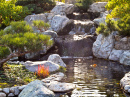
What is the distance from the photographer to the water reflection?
30.0ft

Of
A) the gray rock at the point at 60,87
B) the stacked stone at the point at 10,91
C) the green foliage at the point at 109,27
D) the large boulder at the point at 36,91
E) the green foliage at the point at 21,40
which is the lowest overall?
the gray rock at the point at 60,87

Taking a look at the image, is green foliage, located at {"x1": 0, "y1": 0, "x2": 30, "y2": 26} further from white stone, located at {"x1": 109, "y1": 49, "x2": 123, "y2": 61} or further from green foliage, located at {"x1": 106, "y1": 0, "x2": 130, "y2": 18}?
white stone, located at {"x1": 109, "y1": 49, "x2": 123, "y2": 61}

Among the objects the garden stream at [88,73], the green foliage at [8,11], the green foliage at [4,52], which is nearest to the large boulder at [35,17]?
the green foliage at [8,11]

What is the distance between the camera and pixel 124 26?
1678 centimetres

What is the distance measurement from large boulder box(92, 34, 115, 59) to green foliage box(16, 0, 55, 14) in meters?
12.2

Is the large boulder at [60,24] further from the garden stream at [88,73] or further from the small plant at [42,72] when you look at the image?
the small plant at [42,72]

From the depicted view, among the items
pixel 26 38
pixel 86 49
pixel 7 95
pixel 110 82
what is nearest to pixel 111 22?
pixel 86 49

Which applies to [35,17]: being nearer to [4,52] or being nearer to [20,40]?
[4,52]

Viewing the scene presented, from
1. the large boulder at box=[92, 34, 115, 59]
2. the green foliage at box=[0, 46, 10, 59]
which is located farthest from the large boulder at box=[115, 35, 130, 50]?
the green foliage at box=[0, 46, 10, 59]

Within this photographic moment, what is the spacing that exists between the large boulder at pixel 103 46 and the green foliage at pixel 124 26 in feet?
3.88

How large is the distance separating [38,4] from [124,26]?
15793 millimetres

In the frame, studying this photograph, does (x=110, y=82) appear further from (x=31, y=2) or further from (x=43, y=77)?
(x=31, y=2)

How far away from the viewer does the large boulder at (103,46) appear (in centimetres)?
1797

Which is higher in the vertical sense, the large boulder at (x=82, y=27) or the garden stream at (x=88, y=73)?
the large boulder at (x=82, y=27)
